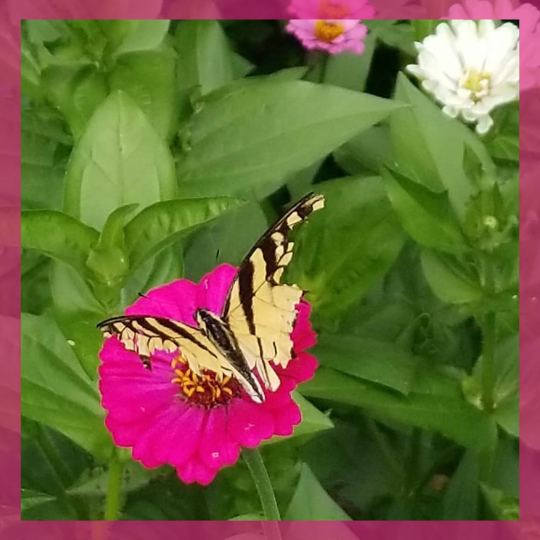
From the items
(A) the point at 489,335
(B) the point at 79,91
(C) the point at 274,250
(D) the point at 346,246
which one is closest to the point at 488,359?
(A) the point at 489,335

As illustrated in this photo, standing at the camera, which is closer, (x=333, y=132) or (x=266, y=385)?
(x=266, y=385)

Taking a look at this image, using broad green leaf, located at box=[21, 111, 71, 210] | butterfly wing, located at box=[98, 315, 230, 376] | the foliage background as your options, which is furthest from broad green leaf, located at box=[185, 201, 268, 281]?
butterfly wing, located at box=[98, 315, 230, 376]

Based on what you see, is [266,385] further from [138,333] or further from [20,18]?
[20,18]

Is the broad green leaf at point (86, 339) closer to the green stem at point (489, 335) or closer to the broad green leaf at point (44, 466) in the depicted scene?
the broad green leaf at point (44, 466)

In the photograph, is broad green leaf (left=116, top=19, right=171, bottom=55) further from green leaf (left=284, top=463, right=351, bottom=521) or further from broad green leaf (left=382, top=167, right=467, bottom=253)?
green leaf (left=284, top=463, right=351, bottom=521)

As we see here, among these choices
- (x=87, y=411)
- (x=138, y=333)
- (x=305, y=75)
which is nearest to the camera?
(x=138, y=333)

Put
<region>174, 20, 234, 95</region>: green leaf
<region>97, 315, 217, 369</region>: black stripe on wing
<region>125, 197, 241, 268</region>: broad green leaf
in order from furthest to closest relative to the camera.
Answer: <region>174, 20, 234, 95</region>: green leaf → <region>125, 197, 241, 268</region>: broad green leaf → <region>97, 315, 217, 369</region>: black stripe on wing

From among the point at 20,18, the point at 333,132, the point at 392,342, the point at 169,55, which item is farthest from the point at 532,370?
the point at 20,18
